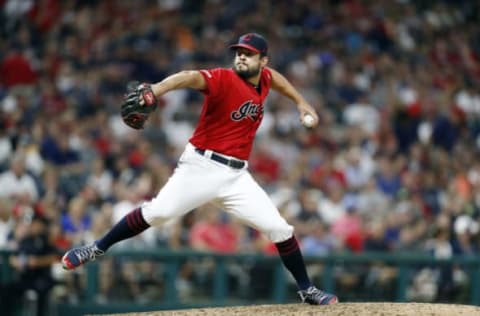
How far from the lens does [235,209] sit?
657 cm

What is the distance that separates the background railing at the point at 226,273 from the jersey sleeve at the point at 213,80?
4079mm

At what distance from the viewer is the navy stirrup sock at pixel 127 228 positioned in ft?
21.6

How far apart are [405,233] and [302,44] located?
4214mm

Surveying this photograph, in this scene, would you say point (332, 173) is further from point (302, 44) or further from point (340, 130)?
point (302, 44)

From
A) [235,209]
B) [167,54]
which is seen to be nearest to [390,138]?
[167,54]

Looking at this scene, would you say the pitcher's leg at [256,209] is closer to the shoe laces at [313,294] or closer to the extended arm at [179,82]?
the shoe laces at [313,294]

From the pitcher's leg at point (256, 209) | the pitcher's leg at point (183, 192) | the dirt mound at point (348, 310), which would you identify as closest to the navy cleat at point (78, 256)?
the pitcher's leg at point (183, 192)

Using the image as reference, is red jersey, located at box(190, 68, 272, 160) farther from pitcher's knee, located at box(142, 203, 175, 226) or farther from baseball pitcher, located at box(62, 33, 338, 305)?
pitcher's knee, located at box(142, 203, 175, 226)

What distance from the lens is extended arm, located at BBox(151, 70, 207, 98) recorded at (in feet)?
19.6

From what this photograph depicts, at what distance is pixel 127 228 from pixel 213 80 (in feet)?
3.69

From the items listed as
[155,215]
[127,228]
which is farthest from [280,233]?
[127,228]

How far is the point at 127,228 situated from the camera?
6637 millimetres

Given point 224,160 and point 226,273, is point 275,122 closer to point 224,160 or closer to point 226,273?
point 226,273

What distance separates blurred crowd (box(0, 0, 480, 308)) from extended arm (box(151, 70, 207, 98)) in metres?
3.88
